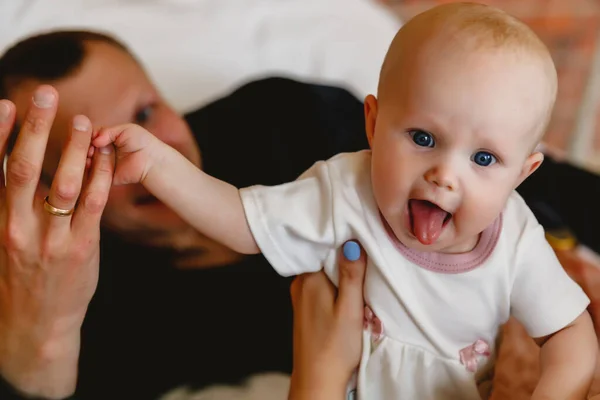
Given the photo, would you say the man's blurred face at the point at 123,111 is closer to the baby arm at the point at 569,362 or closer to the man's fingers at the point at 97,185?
the man's fingers at the point at 97,185

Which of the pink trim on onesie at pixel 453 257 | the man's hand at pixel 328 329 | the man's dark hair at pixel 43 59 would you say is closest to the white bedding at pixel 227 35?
the man's dark hair at pixel 43 59

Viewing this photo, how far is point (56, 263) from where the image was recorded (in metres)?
0.73

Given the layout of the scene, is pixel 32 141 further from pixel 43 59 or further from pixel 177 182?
pixel 43 59

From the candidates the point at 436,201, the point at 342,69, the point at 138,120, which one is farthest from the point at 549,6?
the point at 436,201

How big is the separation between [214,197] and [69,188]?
0.15 metres

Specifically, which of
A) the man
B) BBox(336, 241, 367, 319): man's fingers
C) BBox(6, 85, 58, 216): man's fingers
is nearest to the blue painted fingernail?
BBox(336, 241, 367, 319): man's fingers

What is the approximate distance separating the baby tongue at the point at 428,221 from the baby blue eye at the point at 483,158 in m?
0.06

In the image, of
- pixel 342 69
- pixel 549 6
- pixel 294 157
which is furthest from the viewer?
pixel 549 6

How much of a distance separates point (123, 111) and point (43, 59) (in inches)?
4.9

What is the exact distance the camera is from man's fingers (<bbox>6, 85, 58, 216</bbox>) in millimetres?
679

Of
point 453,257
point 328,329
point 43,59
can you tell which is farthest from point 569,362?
point 43,59

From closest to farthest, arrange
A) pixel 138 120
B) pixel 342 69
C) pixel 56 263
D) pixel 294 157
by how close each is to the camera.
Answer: pixel 56 263 < pixel 138 120 < pixel 294 157 < pixel 342 69

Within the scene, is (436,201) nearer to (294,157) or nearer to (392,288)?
(392,288)

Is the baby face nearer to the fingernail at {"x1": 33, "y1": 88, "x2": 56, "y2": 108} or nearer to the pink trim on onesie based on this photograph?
the pink trim on onesie
